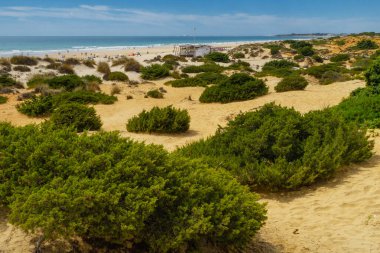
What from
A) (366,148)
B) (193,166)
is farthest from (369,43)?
(193,166)

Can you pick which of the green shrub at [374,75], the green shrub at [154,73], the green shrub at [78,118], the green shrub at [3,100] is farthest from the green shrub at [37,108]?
the green shrub at [154,73]

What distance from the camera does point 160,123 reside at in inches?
438

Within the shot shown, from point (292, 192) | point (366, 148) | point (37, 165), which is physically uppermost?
point (37, 165)

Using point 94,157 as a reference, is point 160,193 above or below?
below

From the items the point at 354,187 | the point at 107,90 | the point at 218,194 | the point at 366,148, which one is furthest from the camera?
the point at 107,90

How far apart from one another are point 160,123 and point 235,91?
627 centimetres

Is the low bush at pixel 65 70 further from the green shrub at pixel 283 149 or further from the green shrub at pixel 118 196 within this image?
the green shrub at pixel 118 196

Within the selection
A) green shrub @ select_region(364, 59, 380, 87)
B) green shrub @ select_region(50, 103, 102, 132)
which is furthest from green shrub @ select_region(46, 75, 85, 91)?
green shrub @ select_region(364, 59, 380, 87)

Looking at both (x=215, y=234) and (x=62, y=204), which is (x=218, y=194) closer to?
(x=215, y=234)

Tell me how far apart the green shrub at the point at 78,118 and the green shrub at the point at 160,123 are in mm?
1190

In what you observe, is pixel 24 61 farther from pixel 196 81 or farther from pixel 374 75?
pixel 374 75

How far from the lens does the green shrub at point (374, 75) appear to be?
13.4 meters

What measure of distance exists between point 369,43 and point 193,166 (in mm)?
52670

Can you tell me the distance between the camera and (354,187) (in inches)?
240
